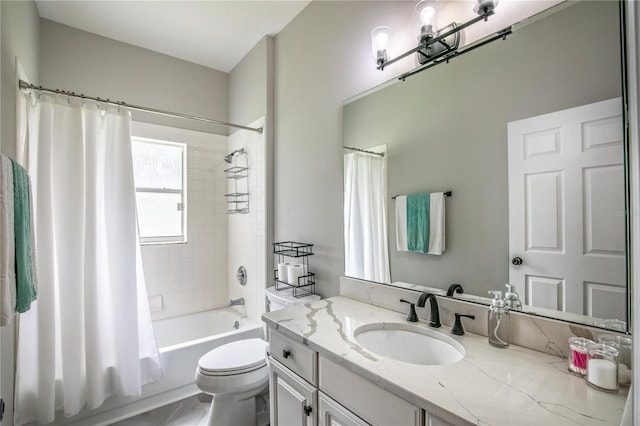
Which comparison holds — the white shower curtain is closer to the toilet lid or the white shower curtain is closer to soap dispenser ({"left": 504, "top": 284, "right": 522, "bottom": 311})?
the toilet lid

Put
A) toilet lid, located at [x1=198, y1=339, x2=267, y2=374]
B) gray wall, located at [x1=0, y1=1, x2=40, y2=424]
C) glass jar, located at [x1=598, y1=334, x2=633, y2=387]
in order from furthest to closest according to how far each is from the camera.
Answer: toilet lid, located at [x1=198, y1=339, x2=267, y2=374] < gray wall, located at [x1=0, y1=1, x2=40, y2=424] < glass jar, located at [x1=598, y1=334, x2=633, y2=387]

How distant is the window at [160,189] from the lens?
2744 millimetres

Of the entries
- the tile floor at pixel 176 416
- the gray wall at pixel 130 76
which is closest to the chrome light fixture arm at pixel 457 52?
the gray wall at pixel 130 76

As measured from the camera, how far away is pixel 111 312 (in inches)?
73.1

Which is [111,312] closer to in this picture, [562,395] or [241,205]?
[241,205]

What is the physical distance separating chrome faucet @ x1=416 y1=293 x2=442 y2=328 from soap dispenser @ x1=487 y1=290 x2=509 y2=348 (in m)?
0.20

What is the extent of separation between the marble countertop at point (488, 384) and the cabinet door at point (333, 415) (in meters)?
0.16

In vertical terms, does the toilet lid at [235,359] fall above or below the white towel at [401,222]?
below

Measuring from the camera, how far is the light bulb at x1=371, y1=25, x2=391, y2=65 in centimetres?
144

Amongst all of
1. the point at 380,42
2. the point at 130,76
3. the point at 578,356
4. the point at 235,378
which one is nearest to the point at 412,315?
the point at 578,356

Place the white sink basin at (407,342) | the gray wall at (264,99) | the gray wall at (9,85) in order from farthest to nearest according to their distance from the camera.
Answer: the gray wall at (264,99)
the gray wall at (9,85)
the white sink basin at (407,342)

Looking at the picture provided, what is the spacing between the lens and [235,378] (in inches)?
64.8

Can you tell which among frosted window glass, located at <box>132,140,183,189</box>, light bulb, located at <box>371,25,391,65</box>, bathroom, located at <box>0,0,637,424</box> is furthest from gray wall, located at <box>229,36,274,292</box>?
light bulb, located at <box>371,25,391,65</box>

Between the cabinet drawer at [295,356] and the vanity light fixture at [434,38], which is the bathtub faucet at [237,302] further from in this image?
the vanity light fixture at [434,38]
